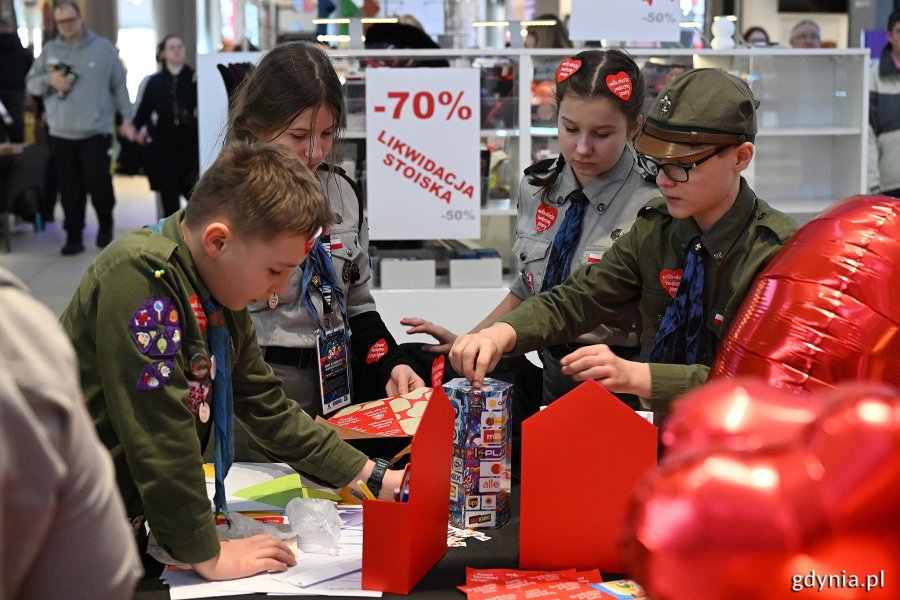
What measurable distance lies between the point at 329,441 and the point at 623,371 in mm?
482

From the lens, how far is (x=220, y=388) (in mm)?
1584

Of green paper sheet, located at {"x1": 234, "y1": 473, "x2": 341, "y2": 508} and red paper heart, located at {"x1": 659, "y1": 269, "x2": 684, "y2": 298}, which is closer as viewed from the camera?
green paper sheet, located at {"x1": 234, "y1": 473, "x2": 341, "y2": 508}

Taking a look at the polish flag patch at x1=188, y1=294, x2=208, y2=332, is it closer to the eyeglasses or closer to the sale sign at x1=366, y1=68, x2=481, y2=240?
the eyeglasses

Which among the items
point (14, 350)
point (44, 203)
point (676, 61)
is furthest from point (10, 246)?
point (14, 350)

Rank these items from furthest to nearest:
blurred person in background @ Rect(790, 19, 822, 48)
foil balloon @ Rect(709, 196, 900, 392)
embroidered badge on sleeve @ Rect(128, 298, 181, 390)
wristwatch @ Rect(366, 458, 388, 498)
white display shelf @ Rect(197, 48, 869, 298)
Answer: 1. blurred person in background @ Rect(790, 19, 822, 48)
2. white display shelf @ Rect(197, 48, 869, 298)
3. wristwatch @ Rect(366, 458, 388, 498)
4. embroidered badge on sleeve @ Rect(128, 298, 181, 390)
5. foil balloon @ Rect(709, 196, 900, 392)

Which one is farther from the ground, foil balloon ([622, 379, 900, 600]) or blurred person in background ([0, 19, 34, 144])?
blurred person in background ([0, 19, 34, 144])

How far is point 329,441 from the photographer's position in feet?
5.69

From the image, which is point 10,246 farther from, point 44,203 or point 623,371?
point 623,371

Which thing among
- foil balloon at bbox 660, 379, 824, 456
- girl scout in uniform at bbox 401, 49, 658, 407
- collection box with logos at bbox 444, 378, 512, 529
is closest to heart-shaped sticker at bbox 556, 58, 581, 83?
girl scout in uniform at bbox 401, 49, 658, 407

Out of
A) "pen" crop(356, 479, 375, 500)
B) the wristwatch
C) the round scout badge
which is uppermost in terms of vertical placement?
the round scout badge

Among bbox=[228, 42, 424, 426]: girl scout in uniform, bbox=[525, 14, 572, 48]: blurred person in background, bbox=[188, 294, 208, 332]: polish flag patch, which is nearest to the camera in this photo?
bbox=[188, 294, 208, 332]: polish flag patch

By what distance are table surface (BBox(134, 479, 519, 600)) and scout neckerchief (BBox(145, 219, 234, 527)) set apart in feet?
0.66

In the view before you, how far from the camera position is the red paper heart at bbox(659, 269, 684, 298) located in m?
1.90

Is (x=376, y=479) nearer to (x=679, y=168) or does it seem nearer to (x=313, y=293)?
(x=313, y=293)
